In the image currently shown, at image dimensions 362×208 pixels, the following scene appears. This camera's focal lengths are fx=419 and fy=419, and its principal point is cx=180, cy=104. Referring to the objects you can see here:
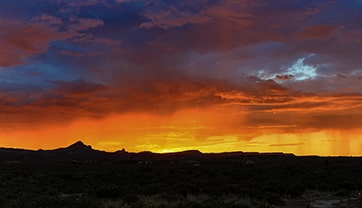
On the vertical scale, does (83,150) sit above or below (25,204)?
above

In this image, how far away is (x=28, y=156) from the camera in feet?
557

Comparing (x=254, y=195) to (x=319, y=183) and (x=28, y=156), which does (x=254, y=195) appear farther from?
(x=28, y=156)

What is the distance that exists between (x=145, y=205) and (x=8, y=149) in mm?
172908

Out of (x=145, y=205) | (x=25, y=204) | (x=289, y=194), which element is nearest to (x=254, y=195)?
(x=289, y=194)

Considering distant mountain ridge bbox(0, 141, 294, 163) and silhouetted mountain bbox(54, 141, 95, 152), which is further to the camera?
silhouetted mountain bbox(54, 141, 95, 152)

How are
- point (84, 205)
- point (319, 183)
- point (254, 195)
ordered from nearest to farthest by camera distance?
1. point (84, 205)
2. point (254, 195)
3. point (319, 183)

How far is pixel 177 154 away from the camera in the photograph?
184875mm

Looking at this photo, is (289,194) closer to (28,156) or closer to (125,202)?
(125,202)

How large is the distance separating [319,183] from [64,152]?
166326mm

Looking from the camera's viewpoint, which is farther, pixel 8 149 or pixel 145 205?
pixel 8 149

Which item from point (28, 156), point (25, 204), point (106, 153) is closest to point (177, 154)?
point (106, 153)

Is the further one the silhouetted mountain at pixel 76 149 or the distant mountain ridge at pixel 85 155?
the silhouetted mountain at pixel 76 149

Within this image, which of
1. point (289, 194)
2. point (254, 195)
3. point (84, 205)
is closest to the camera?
point (84, 205)

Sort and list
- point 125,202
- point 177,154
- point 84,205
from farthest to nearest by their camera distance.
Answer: point 177,154 → point 125,202 → point 84,205
